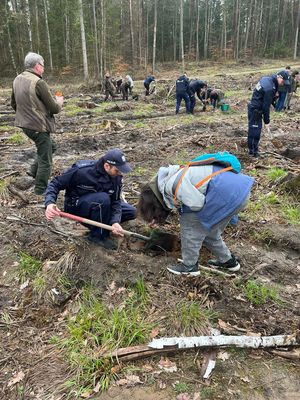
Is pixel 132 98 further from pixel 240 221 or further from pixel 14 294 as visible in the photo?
pixel 14 294

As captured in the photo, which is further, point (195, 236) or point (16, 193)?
point (16, 193)

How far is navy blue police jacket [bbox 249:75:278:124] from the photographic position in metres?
7.04

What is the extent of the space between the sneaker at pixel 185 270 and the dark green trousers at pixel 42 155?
2726 mm

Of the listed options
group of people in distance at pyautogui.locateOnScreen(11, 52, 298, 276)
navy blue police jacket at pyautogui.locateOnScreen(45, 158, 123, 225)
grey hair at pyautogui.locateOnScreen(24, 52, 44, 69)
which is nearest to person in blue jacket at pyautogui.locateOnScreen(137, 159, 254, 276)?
group of people in distance at pyautogui.locateOnScreen(11, 52, 298, 276)

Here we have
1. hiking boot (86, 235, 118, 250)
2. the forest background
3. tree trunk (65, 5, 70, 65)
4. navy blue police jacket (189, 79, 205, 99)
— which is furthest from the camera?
tree trunk (65, 5, 70, 65)

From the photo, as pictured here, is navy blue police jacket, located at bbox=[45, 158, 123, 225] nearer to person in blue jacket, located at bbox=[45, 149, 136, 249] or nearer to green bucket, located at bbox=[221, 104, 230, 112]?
person in blue jacket, located at bbox=[45, 149, 136, 249]

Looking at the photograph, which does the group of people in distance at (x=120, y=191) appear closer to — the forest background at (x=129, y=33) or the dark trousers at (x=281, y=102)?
the dark trousers at (x=281, y=102)

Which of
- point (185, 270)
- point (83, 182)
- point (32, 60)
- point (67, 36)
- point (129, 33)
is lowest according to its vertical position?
point (185, 270)

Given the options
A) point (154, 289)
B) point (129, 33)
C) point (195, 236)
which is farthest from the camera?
point (129, 33)

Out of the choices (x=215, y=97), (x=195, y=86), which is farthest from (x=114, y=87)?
(x=215, y=97)

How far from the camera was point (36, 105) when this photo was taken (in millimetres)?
4867

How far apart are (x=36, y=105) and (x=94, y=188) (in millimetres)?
1850

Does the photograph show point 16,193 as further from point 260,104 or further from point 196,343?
point 260,104

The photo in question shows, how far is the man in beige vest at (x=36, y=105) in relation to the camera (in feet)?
15.5
